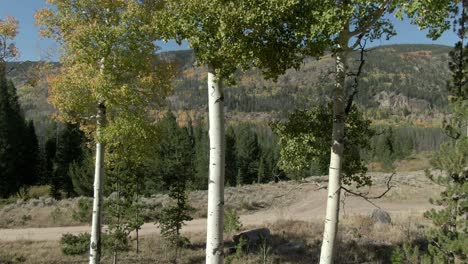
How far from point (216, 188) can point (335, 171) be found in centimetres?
200

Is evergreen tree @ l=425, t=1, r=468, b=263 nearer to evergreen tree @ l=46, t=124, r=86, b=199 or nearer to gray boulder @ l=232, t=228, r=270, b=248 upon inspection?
gray boulder @ l=232, t=228, r=270, b=248

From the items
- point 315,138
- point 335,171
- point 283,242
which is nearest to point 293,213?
point 283,242

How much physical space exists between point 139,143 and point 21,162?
42473 millimetres

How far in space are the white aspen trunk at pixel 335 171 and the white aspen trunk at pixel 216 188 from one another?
180 cm

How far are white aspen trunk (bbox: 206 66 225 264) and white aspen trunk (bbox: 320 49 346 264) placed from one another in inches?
70.8

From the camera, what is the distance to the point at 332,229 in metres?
6.18

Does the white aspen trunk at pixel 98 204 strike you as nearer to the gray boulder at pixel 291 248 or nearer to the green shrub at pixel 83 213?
the gray boulder at pixel 291 248

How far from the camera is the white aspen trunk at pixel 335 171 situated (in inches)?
242

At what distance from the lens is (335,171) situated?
621 centimetres

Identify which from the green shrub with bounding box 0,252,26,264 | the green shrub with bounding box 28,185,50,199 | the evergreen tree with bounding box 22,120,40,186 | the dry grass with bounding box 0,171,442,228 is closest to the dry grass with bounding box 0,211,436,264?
the green shrub with bounding box 0,252,26,264

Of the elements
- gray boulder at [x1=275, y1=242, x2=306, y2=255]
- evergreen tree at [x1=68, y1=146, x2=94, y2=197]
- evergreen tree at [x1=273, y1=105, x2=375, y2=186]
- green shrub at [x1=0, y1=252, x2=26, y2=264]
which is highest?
evergreen tree at [x1=273, y1=105, x2=375, y2=186]

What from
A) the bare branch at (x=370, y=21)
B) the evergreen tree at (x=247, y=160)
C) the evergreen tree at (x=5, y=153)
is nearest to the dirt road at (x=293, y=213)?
the bare branch at (x=370, y=21)

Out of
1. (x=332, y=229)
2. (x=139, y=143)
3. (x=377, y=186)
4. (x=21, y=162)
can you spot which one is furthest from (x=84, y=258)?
(x=21, y=162)

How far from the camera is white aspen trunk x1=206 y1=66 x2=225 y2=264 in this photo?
5422 mm
